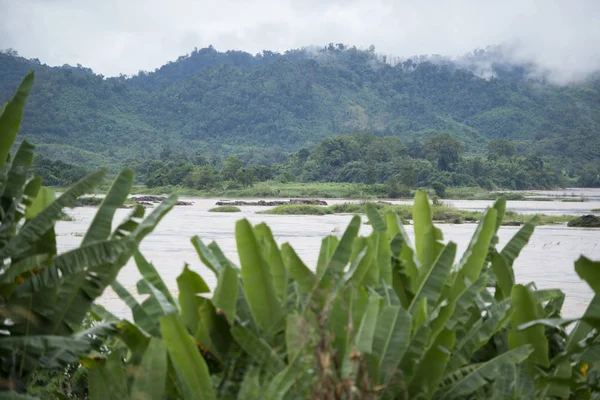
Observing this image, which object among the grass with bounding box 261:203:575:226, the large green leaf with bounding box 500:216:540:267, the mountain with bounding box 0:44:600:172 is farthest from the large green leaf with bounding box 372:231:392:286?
the mountain with bounding box 0:44:600:172

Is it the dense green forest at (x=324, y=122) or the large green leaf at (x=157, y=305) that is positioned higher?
the dense green forest at (x=324, y=122)

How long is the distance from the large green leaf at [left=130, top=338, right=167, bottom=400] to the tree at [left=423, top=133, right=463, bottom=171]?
41579 mm

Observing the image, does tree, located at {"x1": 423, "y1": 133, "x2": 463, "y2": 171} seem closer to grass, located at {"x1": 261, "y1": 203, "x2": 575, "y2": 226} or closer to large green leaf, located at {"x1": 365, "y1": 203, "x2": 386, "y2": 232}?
grass, located at {"x1": 261, "y1": 203, "x2": 575, "y2": 226}

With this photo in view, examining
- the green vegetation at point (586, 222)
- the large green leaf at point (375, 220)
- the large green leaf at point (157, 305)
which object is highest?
the large green leaf at point (375, 220)

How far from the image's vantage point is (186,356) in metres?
1.36

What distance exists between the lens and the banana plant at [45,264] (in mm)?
1470

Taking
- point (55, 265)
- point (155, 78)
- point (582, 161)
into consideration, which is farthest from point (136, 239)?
point (155, 78)

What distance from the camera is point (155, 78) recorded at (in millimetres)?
84938

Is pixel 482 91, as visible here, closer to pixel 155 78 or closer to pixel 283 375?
pixel 155 78

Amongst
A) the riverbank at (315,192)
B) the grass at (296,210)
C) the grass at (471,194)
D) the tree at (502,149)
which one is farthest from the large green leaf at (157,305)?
the tree at (502,149)

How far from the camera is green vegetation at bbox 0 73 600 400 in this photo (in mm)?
1396

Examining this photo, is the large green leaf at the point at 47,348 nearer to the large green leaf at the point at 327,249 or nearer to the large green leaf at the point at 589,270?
the large green leaf at the point at 327,249

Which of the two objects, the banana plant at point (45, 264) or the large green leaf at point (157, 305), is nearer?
the banana plant at point (45, 264)

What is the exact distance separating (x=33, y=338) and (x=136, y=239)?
0.94ft
